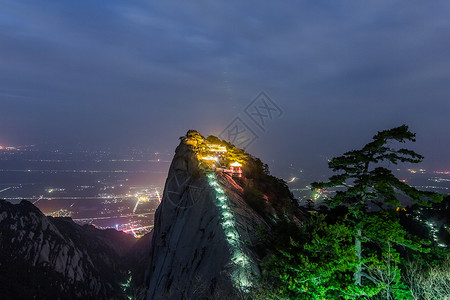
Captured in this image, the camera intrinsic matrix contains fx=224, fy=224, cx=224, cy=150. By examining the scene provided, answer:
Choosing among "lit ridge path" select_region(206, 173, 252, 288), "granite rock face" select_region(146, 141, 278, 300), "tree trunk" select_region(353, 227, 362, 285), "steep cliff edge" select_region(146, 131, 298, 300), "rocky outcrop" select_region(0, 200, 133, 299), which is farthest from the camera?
"rocky outcrop" select_region(0, 200, 133, 299)

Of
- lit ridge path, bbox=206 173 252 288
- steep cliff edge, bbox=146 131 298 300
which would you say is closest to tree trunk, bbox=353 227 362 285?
steep cliff edge, bbox=146 131 298 300

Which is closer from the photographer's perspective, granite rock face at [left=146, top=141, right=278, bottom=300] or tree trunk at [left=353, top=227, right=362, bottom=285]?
tree trunk at [left=353, top=227, right=362, bottom=285]

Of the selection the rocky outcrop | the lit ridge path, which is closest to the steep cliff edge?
the lit ridge path

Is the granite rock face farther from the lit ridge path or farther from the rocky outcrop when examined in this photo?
the rocky outcrop

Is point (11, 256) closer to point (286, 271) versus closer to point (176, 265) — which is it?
point (176, 265)

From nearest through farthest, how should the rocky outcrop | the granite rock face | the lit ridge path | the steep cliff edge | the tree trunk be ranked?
the tree trunk → the lit ridge path → the granite rock face → the steep cliff edge → the rocky outcrop

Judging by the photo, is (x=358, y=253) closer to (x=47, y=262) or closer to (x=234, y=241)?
(x=234, y=241)

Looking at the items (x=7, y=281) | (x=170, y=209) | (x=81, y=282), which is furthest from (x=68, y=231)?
(x=170, y=209)

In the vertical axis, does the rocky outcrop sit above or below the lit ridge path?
below
